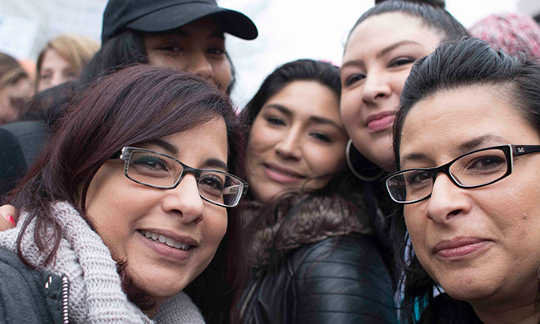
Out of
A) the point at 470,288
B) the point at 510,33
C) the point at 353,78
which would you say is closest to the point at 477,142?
the point at 470,288

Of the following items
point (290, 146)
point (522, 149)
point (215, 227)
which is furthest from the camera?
point (290, 146)

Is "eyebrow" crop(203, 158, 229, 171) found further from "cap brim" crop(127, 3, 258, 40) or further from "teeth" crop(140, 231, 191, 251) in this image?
"cap brim" crop(127, 3, 258, 40)

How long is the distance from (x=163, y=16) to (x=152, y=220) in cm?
136

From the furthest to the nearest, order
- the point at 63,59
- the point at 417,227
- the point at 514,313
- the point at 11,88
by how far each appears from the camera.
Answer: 1. the point at 63,59
2. the point at 11,88
3. the point at 417,227
4. the point at 514,313

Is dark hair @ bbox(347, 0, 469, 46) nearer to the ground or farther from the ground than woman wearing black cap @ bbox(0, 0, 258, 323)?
farther from the ground

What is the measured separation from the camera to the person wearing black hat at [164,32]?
270cm

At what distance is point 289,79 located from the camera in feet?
10.9

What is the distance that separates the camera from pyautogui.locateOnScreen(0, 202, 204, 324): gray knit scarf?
149 cm

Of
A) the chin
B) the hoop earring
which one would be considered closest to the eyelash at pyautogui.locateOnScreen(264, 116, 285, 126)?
the hoop earring

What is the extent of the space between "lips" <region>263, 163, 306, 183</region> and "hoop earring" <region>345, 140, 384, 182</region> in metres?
0.30

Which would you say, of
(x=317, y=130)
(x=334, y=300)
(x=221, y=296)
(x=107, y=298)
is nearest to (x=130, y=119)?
(x=107, y=298)

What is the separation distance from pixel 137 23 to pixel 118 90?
1011mm

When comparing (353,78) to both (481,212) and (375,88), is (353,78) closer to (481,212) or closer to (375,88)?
(375,88)

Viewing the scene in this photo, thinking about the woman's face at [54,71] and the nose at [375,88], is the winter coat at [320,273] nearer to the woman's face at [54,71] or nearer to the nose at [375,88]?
the nose at [375,88]
